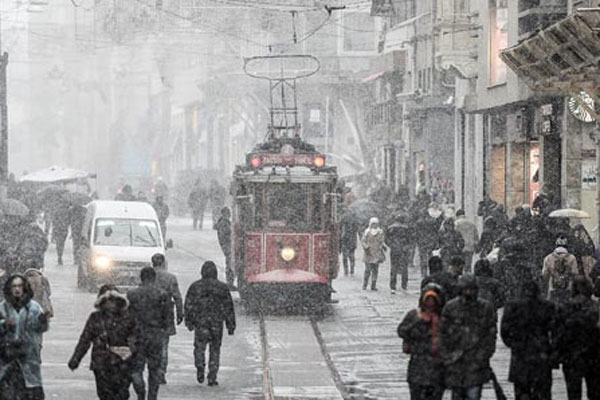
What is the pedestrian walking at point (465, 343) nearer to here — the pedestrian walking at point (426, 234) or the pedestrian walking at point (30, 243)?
the pedestrian walking at point (30, 243)

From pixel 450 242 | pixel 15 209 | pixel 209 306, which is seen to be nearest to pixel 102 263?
pixel 15 209

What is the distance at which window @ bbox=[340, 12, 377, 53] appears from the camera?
8275cm

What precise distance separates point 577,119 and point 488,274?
60.7 ft

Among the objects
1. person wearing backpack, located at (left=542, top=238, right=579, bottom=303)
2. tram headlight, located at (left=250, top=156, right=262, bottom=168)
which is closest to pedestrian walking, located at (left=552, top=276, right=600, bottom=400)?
person wearing backpack, located at (left=542, top=238, right=579, bottom=303)

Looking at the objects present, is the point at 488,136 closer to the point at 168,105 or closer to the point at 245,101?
the point at 245,101

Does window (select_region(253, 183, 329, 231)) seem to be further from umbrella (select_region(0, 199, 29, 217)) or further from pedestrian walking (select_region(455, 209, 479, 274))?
umbrella (select_region(0, 199, 29, 217))

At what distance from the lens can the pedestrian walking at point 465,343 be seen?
14.9 meters

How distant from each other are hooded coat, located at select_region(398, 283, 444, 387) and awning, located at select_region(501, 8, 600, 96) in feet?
37.2

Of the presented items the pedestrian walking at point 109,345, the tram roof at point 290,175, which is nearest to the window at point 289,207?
the tram roof at point 290,175

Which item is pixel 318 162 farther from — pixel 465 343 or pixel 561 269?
pixel 465 343

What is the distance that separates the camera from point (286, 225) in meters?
30.2

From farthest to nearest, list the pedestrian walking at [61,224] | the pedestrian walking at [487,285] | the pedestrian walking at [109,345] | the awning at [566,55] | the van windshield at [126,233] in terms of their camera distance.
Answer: the pedestrian walking at [61,224], the van windshield at [126,233], the awning at [566,55], the pedestrian walking at [487,285], the pedestrian walking at [109,345]

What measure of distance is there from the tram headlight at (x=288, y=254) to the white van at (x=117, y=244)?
14.4ft

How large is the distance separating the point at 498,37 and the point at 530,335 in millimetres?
28322
